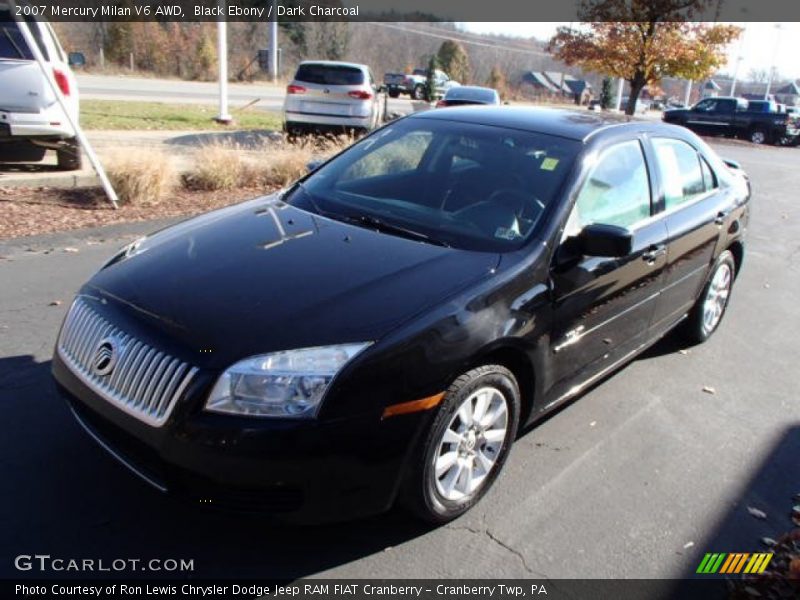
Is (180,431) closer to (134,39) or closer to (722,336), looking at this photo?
(722,336)

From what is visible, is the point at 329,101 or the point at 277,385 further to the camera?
the point at 329,101

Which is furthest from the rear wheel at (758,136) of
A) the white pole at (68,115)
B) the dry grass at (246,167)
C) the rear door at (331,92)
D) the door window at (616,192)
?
the door window at (616,192)

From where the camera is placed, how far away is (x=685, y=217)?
4434 millimetres

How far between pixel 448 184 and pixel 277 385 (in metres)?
1.80

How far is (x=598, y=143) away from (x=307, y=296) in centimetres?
198

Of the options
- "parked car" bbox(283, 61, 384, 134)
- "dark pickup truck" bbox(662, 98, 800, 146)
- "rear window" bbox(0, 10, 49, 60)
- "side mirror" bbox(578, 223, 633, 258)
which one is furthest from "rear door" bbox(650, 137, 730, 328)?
"dark pickup truck" bbox(662, 98, 800, 146)

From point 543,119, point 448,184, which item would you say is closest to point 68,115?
point 448,184

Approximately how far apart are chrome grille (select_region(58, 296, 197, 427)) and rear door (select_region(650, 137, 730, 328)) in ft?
9.83

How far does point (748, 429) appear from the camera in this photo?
4125 millimetres

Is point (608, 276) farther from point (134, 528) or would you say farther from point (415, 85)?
point (415, 85)

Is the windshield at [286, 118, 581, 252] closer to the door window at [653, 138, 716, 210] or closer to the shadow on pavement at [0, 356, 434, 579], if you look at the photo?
the door window at [653, 138, 716, 210]

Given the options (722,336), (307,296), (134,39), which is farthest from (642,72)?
(134,39)

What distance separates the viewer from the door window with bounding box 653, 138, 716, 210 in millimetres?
4348

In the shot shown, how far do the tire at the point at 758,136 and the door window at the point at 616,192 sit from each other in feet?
102
